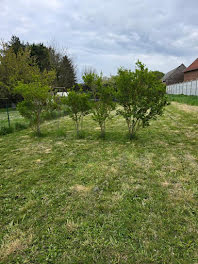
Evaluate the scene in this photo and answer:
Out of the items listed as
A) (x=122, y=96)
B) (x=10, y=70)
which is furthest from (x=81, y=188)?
(x=10, y=70)

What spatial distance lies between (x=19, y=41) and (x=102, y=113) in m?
28.3

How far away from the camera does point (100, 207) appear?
7.29 ft

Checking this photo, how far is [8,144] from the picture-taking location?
5.37 metres

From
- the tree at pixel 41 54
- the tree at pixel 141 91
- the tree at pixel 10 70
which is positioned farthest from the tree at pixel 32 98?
the tree at pixel 41 54

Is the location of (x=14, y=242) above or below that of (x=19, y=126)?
below

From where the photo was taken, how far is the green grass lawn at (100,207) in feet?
5.30

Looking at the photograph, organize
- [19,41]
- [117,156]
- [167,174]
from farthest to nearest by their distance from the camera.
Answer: [19,41] → [117,156] → [167,174]

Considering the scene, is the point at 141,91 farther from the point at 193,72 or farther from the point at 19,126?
the point at 193,72

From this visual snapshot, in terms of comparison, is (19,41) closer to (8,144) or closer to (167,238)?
(8,144)

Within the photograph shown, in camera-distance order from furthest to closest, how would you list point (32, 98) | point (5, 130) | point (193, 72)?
point (193, 72)
point (5, 130)
point (32, 98)


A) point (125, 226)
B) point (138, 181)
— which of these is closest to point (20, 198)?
point (125, 226)

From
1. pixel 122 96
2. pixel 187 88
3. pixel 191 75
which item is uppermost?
pixel 191 75

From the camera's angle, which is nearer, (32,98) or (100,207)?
(100,207)

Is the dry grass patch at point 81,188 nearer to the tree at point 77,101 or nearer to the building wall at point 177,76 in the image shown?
the tree at point 77,101
